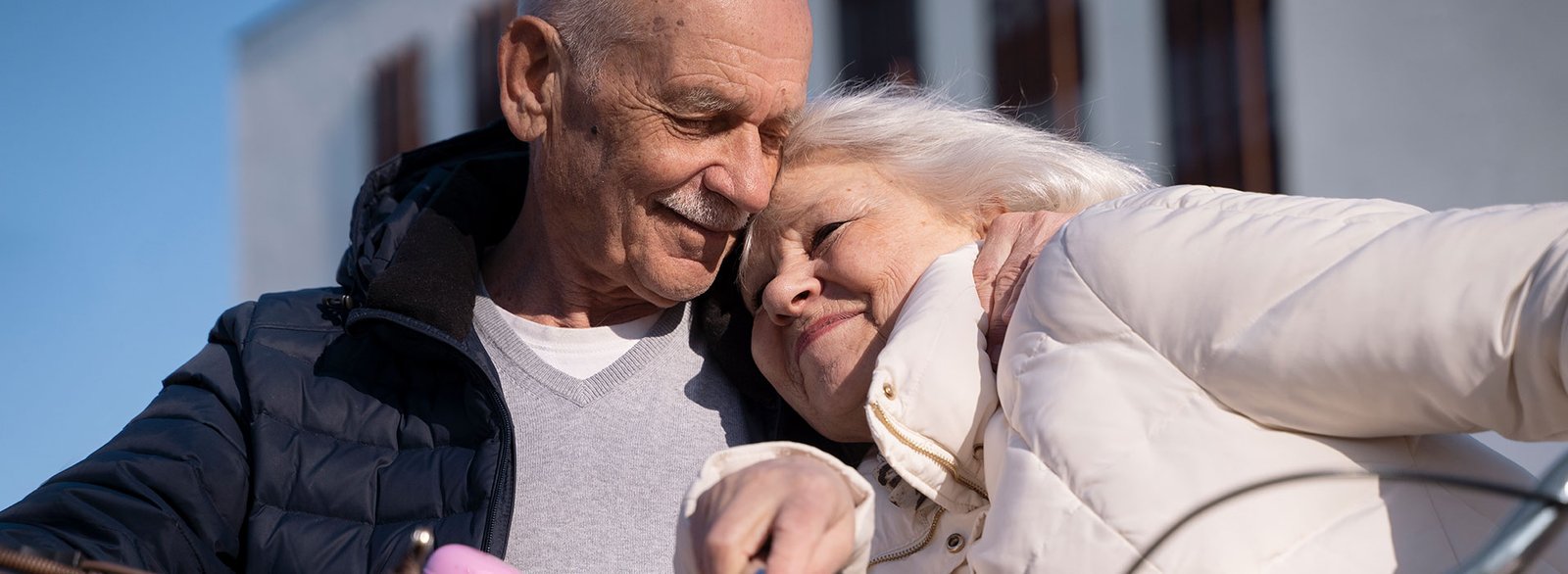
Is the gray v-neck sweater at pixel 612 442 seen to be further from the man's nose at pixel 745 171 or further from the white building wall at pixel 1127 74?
the white building wall at pixel 1127 74

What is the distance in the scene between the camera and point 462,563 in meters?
1.22

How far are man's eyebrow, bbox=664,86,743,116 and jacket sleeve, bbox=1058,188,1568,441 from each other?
39.4 inches

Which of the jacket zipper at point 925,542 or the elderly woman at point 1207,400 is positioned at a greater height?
the elderly woman at point 1207,400

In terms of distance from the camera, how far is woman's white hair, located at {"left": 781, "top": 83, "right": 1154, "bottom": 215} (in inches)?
89.9

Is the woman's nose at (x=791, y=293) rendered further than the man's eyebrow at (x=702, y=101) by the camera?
No

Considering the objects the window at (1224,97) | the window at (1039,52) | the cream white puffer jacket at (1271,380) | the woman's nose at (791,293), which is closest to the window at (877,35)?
the window at (1039,52)

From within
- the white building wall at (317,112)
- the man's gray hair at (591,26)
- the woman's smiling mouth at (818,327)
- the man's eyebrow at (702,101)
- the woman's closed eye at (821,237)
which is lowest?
the white building wall at (317,112)

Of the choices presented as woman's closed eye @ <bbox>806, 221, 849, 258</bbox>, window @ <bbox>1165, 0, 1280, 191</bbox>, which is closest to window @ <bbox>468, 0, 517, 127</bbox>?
window @ <bbox>1165, 0, 1280, 191</bbox>

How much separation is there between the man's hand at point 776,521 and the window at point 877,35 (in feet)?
29.2

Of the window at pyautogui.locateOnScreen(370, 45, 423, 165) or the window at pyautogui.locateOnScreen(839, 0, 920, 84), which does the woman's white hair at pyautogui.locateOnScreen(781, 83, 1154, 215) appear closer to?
the window at pyautogui.locateOnScreen(839, 0, 920, 84)

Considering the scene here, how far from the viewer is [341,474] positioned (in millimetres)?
2322

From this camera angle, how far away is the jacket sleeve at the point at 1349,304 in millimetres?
1226

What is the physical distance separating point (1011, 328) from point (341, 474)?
1171mm

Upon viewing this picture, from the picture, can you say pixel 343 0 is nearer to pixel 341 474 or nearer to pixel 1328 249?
pixel 341 474
